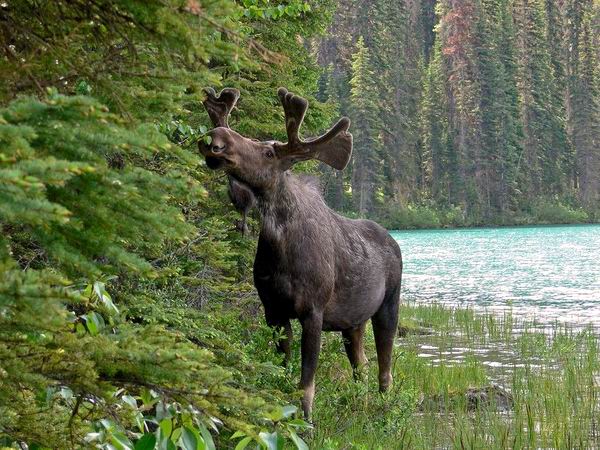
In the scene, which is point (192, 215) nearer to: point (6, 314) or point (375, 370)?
point (375, 370)

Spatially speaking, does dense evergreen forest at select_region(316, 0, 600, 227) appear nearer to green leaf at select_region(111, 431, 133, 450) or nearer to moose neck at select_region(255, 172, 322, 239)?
moose neck at select_region(255, 172, 322, 239)

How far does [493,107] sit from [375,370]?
7255cm

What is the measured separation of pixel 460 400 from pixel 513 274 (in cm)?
2347

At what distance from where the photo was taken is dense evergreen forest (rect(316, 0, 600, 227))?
78688 millimetres

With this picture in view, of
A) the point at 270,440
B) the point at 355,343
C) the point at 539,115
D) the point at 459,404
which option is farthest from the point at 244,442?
the point at 539,115

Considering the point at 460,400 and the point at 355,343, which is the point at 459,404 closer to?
the point at 460,400

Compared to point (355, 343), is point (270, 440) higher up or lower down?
higher up

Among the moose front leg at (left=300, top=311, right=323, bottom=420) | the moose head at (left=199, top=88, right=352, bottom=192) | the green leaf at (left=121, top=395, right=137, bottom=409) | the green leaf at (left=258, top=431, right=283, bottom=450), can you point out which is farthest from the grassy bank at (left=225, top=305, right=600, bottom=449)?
the green leaf at (left=258, top=431, right=283, bottom=450)

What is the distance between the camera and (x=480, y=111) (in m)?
80.3

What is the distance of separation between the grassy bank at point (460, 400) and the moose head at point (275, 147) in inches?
52.1

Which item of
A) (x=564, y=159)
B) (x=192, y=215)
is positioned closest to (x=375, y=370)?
(x=192, y=215)

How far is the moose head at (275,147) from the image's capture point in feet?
23.2

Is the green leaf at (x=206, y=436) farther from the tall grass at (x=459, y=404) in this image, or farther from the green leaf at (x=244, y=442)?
the tall grass at (x=459, y=404)

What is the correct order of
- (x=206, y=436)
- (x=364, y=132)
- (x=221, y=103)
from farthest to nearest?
(x=364, y=132) → (x=221, y=103) → (x=206, y=436)
